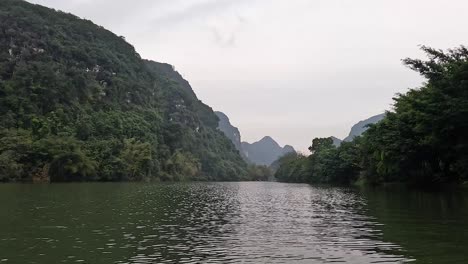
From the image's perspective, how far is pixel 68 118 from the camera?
5576 inches

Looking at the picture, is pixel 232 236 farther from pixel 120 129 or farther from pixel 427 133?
pixel 120 129

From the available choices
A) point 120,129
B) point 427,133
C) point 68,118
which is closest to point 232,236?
point 427,133

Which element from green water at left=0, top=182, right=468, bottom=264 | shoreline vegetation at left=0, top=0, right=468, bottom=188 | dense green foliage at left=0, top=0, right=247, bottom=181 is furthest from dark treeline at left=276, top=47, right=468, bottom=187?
dense green foliage at left=0, top=0, right=247, bottom=181

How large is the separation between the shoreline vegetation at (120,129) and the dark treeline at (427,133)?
15cm

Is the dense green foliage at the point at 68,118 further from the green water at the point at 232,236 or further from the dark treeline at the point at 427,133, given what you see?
the green water at the point at 232,236

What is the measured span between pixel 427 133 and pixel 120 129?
113 m

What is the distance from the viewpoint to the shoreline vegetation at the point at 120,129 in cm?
5534

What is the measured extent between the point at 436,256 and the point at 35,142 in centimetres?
10799

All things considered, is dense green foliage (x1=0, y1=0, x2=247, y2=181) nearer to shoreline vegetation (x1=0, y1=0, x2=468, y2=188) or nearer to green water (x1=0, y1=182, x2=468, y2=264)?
shoreline vegetation (x1=0, y1=0, x2=468, y2=188)

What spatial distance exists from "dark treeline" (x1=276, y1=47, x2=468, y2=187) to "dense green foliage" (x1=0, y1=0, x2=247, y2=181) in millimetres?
68012

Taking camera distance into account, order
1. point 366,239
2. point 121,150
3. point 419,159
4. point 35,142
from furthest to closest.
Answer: point 121,150, point 35,142, point 419,159, point 366,239

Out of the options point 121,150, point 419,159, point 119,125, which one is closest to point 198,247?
point 419,159

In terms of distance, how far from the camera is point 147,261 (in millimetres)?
16422

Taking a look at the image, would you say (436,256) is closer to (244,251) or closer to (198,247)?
(244,251)
